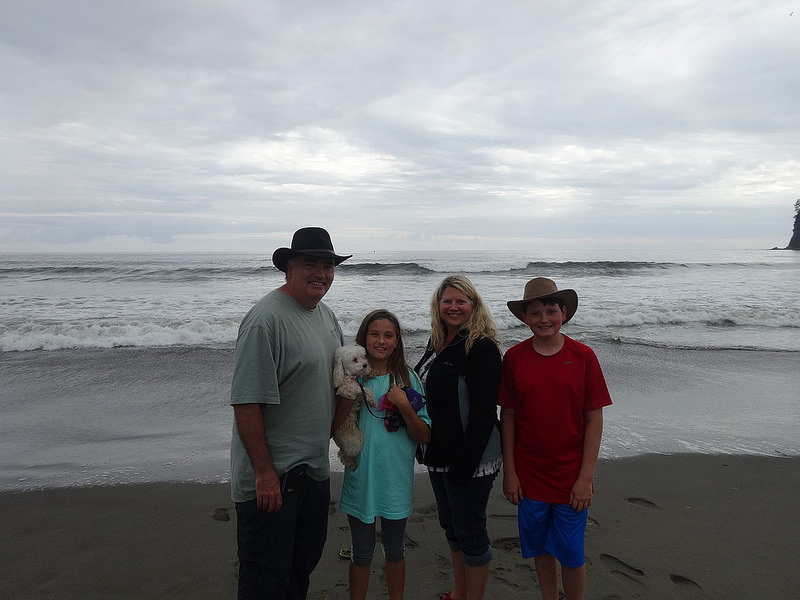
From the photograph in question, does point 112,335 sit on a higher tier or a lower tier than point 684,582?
higher

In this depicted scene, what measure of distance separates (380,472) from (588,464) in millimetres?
1054

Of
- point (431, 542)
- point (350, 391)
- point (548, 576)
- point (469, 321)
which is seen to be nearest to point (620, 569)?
point (548, 576)

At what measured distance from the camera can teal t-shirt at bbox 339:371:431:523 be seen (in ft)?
→ 8.68

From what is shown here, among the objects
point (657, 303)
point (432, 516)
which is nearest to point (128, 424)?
point (432, 516)

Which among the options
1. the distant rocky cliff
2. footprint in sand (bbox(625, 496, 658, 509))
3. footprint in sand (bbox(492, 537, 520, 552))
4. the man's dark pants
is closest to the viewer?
the man's dark pants

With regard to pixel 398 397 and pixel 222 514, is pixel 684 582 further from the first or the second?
pixel 222 514

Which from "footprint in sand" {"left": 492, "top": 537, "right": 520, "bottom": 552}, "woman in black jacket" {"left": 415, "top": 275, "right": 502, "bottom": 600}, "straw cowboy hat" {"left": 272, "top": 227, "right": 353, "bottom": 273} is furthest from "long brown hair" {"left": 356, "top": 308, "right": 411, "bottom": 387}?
"footprint in sand" {"left": 492, "top": 537, "right": 520, "bottom": 552}

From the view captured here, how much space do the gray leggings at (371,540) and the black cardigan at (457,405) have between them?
1.27ft

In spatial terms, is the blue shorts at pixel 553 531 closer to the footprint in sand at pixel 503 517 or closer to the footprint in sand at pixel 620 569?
the footprint in sand at pixel 620 569

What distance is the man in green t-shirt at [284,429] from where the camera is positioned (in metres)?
2.25

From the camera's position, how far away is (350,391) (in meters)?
2.53

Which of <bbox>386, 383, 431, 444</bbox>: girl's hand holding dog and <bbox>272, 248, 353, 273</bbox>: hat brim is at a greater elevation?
<bbox>272, 248, 353, 273</bbox>: hat brim

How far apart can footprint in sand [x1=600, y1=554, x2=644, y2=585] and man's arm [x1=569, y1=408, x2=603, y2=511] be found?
0.95 meters

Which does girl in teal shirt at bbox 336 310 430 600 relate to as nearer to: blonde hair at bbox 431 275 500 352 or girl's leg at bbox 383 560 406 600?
girl's leg at bbox 383 560 406 600
